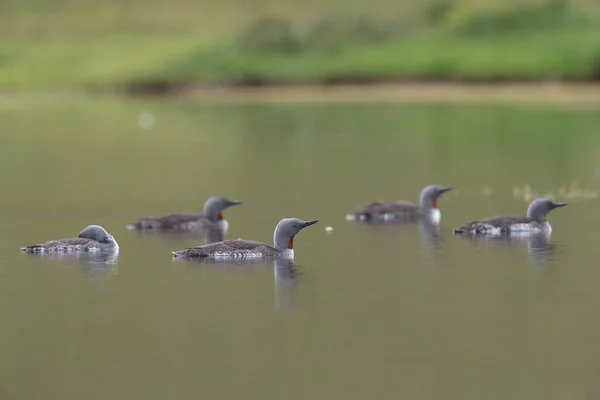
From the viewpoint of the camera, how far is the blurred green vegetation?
259 ft

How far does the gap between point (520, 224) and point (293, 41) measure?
6964 cm

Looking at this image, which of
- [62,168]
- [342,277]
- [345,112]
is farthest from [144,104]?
[342,277]

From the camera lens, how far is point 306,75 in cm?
8062

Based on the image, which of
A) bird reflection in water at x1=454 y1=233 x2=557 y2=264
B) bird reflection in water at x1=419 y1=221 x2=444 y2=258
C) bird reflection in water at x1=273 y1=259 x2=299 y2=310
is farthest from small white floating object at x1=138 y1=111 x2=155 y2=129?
bird reflection in water at x1=273 y1=259 x2=299 y2=310

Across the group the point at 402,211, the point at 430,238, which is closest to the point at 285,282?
the point at 430,238

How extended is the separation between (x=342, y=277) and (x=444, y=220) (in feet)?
20.5

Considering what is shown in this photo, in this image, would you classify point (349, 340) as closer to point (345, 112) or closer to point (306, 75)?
point (345, 112)

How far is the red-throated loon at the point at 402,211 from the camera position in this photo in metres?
24.0

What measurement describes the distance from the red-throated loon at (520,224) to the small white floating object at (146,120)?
104 feet

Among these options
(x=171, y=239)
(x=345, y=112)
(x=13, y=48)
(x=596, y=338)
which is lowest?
(x=596, y=338)

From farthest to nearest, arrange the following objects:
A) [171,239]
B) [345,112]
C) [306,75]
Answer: [306,75], [345,112], [171,239]

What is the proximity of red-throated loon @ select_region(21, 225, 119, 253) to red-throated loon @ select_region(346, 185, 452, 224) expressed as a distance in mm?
5354

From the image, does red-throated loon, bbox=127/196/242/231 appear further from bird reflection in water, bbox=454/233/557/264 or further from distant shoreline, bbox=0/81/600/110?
distant shoreline, bbox=0/81/600/110

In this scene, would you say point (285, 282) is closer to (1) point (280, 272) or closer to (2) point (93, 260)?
(1) point (280, 272)
